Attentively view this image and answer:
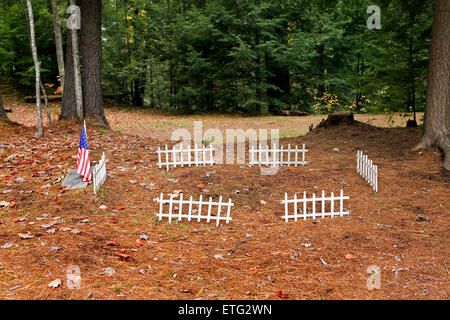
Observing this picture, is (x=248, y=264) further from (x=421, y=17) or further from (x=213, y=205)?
(x=421, y=17)

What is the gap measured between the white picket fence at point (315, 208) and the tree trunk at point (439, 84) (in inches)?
141

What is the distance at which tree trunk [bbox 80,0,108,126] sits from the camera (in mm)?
10969

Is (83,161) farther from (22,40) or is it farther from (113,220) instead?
(22,40)

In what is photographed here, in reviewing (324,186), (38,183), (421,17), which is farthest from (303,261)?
(421,17)

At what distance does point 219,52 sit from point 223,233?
18835mm

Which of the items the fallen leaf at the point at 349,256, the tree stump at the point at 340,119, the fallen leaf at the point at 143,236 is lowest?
the fallen leaf at the point at 349,256

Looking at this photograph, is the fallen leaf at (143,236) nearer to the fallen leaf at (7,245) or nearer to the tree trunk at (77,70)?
the fallen leaf at (7,245)

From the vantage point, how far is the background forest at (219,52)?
20469 mm

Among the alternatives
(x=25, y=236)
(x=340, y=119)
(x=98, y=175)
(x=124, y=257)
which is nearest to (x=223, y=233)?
(x=124, y=257)

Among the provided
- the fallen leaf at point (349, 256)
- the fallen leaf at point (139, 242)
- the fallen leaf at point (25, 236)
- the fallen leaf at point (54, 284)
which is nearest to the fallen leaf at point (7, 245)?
the fallen leaf at point (25, 236)

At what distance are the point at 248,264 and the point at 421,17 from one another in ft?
34.7

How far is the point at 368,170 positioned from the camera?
22.9ft

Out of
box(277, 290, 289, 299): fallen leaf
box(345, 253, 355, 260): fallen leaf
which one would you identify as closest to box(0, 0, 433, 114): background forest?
box(345, 253, 355, 260): fallen leaf

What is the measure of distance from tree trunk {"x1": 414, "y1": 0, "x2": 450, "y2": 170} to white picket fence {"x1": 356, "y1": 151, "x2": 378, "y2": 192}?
6.67 feet
